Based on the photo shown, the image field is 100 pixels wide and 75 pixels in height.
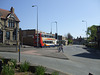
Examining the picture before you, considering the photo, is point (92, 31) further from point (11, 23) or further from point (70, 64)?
point (70, 64)

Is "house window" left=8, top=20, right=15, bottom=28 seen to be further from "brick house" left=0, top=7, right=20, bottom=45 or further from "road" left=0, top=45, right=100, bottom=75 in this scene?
"road" left=0, top=45, right=100, bottom=75

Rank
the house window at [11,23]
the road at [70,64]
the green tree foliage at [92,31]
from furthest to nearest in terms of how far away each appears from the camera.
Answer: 1. the green tree foliage at [92,31]
2. the house window at [11,23]
3. the road at [70,64]

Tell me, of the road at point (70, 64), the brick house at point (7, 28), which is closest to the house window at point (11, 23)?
the brick house at point (7, 28)

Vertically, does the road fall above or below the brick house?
below

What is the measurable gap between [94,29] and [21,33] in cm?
4131

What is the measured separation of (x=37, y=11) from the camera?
32375 mm

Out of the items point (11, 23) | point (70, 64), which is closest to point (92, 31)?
point (11, 23)

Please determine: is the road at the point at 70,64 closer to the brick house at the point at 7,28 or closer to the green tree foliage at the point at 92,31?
the brick house at the point at 7,28

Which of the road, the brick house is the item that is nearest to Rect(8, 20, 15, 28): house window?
the brick house

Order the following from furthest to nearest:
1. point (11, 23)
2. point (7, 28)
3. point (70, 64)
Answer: point (11, 23)
point (7, 28)
point (70, 64)

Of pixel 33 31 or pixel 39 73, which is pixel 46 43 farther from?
pixel 39 73

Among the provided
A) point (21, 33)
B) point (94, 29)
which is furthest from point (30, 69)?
point (94, 29)

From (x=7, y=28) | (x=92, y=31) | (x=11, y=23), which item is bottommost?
(x=7, y=28)

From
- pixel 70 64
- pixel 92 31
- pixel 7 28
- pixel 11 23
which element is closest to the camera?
pixel 70 64
